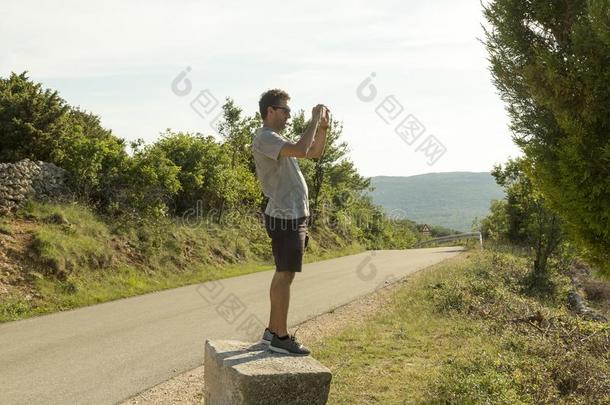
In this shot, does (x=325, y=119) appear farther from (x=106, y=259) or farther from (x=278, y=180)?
(x=106, y=259)

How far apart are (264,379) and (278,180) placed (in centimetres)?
171

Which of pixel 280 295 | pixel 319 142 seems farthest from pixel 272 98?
pixel 280 295

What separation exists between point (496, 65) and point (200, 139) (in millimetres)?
14574

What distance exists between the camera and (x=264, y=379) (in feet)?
14.8

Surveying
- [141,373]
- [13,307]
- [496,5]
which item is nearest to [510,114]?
[496,5]

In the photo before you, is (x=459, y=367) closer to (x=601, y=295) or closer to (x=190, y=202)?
(x=190, y=202)

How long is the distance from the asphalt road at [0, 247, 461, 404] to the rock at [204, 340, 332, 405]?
1893mm

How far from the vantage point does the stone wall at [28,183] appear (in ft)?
43.4

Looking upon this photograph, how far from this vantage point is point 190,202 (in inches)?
786

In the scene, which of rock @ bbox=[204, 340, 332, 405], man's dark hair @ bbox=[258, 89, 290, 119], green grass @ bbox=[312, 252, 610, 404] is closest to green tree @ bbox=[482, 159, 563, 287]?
green grass @ bbox=[312, 252, 610, 404]

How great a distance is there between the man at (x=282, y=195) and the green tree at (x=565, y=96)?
3.00 metres

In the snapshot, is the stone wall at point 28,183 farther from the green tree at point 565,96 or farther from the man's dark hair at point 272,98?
the green tree at point 565,96

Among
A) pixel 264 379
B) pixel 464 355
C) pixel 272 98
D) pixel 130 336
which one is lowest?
pixel 464 355

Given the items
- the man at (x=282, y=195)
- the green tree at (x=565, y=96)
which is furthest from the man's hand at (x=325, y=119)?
the green tree at (x=565, y=96)
